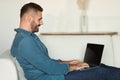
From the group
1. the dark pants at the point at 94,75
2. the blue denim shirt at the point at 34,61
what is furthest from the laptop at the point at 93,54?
the blue denim shirt at the point at 34,61

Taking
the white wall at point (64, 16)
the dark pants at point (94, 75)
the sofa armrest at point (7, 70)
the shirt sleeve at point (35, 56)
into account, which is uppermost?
the white wall at point (64, 16)

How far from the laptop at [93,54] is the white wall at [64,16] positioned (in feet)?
2.15

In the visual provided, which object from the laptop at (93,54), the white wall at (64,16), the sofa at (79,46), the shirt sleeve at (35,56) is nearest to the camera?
the shirt sleeve at (35,56)

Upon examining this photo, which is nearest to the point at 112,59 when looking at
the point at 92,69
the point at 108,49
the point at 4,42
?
the point at 108,49

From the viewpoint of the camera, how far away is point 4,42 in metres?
3.27

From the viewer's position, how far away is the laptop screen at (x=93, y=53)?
238 cm

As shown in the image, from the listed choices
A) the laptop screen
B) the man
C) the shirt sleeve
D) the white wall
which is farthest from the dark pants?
the white wall

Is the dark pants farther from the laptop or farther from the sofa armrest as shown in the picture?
the sofa armrest

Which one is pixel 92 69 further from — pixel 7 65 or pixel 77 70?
pixel 7 65

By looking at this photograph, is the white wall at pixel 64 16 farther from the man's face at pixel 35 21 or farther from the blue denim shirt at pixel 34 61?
the blue denim shirt at pixel 34 61

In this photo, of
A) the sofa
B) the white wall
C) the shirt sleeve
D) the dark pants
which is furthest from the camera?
the white wall

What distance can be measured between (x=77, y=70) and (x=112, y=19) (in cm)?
123

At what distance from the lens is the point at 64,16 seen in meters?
A: 3.19

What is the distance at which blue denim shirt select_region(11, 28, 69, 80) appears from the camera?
75.8 inches
